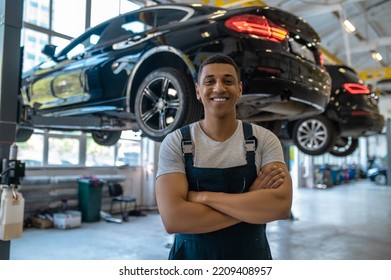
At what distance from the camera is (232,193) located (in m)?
1.07

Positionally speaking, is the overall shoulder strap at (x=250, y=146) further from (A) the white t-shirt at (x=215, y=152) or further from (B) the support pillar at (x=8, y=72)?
(B) the support pillar at (x=8, y=72)

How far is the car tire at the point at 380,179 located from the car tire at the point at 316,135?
10337 mm

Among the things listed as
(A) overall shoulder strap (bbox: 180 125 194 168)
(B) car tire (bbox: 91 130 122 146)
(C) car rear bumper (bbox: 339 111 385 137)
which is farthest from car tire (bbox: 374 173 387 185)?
(A) overall shoulder strap (bbox: 180 125 194 168)

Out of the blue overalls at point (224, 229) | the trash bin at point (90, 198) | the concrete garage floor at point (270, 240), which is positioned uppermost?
the blue overalls at point (224, 229)

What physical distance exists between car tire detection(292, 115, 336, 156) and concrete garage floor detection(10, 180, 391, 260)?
3.61 ft

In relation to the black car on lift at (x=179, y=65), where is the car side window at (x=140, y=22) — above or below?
above

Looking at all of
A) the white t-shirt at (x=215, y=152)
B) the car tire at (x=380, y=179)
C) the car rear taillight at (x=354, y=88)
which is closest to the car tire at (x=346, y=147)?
the car rear taillight at (x=354, y=88)

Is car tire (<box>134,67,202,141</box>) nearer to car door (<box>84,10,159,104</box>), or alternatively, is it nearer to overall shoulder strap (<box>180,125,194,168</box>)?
car door (<box>84,10,159,104</box>)

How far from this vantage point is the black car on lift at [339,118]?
4270 millimetres

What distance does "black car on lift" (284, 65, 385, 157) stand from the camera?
4270 millimetres

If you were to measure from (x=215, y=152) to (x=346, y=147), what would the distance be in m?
4.79

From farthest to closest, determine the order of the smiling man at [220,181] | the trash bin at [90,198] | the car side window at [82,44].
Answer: the trash bin at [90,198]
the car side window at [82,44]
the smiling man at [220,181]
